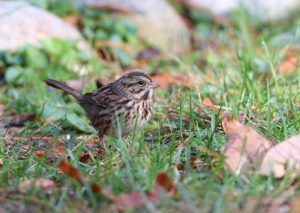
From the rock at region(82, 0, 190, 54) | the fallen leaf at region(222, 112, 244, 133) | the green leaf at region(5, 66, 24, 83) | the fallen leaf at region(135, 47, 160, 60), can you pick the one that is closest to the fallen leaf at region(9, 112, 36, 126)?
the green leaf at region(5, 66, 24, 83)

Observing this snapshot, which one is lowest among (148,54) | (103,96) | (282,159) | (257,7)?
(148,54)

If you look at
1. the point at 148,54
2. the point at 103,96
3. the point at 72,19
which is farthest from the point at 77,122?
the point at 72,19

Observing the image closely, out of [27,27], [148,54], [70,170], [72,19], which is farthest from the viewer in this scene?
[72,19]

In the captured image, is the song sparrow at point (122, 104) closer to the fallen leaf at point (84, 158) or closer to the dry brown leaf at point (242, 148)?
the fallen leaf at point (84, 158)

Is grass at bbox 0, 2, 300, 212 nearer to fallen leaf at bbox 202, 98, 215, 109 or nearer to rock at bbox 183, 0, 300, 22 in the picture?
fallen leaf at bbox 202, 98, 215, 109

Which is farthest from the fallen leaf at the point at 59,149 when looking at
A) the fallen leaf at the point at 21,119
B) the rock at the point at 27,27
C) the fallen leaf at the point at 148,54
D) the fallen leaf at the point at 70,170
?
the fallen leaf at the point at 148,54

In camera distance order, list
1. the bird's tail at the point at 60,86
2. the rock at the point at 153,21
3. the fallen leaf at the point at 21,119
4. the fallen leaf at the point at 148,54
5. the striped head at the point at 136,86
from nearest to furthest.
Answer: the striped head at the point at 136,86 < the bird's tail at the point at 60,86 < the fallen leaf at the point at 21,119 < the fallen leaf at the point at 148,54 < the rock at the point at 153,21

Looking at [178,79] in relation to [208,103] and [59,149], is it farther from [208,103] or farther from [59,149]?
[59,149]
